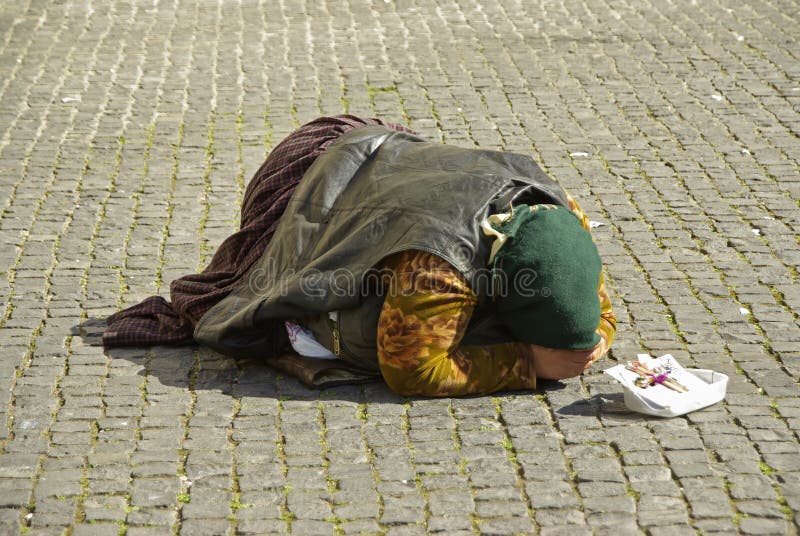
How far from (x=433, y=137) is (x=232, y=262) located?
9.59 feet

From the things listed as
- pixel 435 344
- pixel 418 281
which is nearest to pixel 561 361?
pixel 435 344

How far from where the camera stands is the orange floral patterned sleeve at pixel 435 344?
438cm

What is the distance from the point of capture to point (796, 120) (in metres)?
8.28

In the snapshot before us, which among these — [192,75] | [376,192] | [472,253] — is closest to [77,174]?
[192,75]

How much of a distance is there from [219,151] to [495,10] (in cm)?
464

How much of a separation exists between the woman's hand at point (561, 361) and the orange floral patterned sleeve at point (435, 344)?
39 mm

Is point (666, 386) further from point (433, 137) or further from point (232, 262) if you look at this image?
point (433, 137)

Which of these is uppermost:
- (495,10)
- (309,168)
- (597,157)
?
(309,168)

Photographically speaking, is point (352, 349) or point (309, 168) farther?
point (309, 168)

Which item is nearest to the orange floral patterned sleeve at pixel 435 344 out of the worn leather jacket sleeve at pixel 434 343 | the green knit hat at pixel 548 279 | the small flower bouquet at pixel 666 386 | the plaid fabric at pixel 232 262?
Result: the worn leather jacket sleeve at pixel 434 343

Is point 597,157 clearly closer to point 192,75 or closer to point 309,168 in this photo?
point 309,168

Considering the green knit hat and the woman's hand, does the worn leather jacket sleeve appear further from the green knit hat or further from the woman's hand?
the green knit hat

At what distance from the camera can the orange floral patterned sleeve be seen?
4.38m

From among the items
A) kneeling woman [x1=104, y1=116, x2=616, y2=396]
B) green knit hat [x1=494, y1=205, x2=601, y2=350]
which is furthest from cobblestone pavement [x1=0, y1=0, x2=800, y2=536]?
green knit hat [x1=494, y1=205, x2=601, y2=350]
